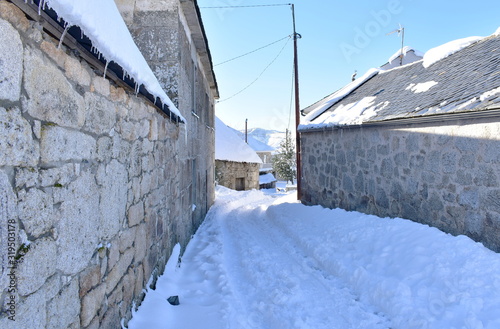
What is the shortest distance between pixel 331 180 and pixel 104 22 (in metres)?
7.37

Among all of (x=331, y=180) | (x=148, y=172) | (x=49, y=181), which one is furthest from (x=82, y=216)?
(x=331, y=180)

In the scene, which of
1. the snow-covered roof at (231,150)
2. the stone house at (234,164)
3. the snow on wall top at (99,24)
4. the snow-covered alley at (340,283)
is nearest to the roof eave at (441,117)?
the snow-covered alley at (340,283)

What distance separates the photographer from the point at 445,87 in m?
5.73

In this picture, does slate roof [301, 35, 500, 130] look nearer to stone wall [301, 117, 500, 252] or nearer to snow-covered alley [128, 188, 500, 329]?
stone wall [301, 117, 500, 252]

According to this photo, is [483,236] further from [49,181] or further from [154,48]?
[154,48]

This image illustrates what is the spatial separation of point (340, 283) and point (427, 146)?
265 centimetres

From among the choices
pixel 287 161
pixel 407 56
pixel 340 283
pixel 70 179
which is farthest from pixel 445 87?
pixel 287 161

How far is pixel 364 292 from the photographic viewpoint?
3971 millimetres

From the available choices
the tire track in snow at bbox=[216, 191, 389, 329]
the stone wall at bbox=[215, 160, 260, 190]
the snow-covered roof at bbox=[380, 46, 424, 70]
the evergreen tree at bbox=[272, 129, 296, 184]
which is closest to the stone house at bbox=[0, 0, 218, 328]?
the tire track in snow at bbox=[216, 191, 389, 329]

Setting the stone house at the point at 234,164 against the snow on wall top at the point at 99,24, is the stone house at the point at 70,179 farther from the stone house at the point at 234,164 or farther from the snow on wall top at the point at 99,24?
the stone house at the point at 234,164

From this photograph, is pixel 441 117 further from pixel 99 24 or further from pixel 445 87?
pixel 99 24

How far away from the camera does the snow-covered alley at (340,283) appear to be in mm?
3242

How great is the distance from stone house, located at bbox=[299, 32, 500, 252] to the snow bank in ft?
0.11

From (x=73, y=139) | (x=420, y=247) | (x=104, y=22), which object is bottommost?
(x=420, y=247)
